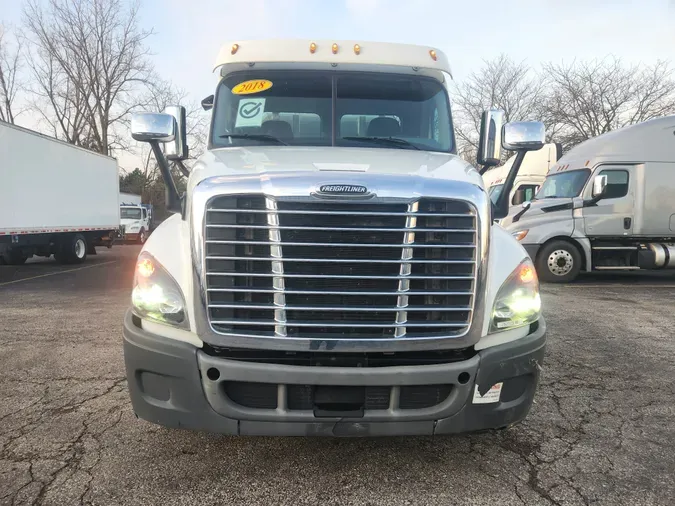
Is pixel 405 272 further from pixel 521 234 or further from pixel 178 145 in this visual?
pixel 521 234

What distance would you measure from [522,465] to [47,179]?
13.9 meters

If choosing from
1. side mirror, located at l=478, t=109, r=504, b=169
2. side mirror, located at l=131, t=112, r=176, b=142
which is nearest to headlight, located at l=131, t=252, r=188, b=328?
side mirror, located at l=131, t=112, r=176, b=142

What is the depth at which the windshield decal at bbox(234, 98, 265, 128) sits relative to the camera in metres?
3.75

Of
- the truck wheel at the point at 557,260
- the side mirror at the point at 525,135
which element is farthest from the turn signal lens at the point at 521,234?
the side mirror at the point at 525,135

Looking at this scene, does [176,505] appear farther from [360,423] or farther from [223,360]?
[360,423]

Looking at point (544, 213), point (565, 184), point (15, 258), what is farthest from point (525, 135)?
point (15, 258)

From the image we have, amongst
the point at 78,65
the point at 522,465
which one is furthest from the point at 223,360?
the point at 78,65

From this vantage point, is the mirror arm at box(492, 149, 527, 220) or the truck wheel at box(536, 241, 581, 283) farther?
the truck wheel at box(536, 241, 581, 283)

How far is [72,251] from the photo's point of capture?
14.7m

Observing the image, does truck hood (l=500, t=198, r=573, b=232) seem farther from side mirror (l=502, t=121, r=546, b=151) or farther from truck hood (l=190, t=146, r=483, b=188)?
truck hood (l=190, t=146, r=483, b=188)

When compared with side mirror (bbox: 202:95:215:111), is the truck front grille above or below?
below

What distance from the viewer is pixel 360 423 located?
8.11 ft

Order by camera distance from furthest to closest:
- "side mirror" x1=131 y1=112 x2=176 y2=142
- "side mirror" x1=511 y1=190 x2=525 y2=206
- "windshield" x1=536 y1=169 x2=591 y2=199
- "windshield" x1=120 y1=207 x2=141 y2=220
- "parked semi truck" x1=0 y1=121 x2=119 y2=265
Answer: "windshield" x1=120 y1=207 x2=141 y2=220, "side mirror" x1=511 y1=190 x2=525 y2=206, "parked semi truck" x1=0 y1=121 x2=119 y2=265, "windshield" x1=536 y1=169 x2=591 y2=199, "side mirror" x1=131 y1=112 x2=176 y2=142

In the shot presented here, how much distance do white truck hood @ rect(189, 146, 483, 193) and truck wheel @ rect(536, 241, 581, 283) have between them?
300 inches
